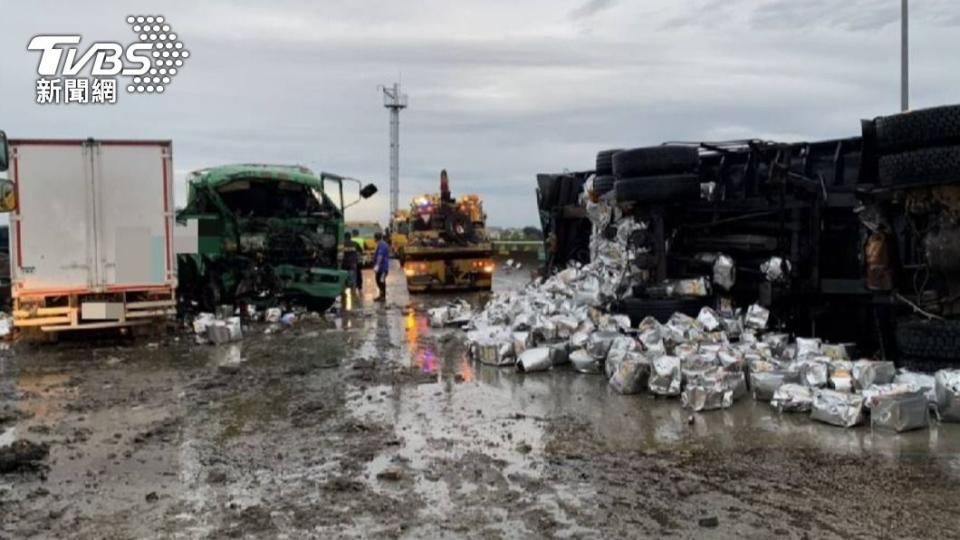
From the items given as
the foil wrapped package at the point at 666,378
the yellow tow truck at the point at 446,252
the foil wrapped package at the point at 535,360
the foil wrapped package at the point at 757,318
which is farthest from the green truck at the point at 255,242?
the foil wrapped package at the point at 666,378

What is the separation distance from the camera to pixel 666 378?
24.2 ft

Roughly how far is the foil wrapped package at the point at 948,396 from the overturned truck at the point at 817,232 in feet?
2.14

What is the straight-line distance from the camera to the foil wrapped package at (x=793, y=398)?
21.9ft

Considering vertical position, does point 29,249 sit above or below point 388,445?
above

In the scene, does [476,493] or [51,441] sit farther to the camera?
[51,441]

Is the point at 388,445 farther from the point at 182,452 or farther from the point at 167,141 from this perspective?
the point at 167,141

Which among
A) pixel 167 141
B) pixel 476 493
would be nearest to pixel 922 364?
pixel 476 493

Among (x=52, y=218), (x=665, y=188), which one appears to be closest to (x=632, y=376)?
(x=665, y=188)

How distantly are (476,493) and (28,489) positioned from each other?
267 cm

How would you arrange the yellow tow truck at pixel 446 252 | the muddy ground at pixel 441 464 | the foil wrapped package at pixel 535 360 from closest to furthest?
the muddy ground at pixel 441 464 → the foil wrapped package at pixel 535 360 → the yellow tow truck at pixel 446 252

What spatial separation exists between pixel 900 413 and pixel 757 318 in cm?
302

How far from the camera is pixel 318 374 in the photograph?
9047mm

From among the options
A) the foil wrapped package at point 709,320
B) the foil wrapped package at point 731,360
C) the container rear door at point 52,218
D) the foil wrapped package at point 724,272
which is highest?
the container rear door at point 52,218

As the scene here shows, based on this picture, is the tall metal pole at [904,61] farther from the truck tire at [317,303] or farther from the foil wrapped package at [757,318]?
the truck tire at [317,303]
